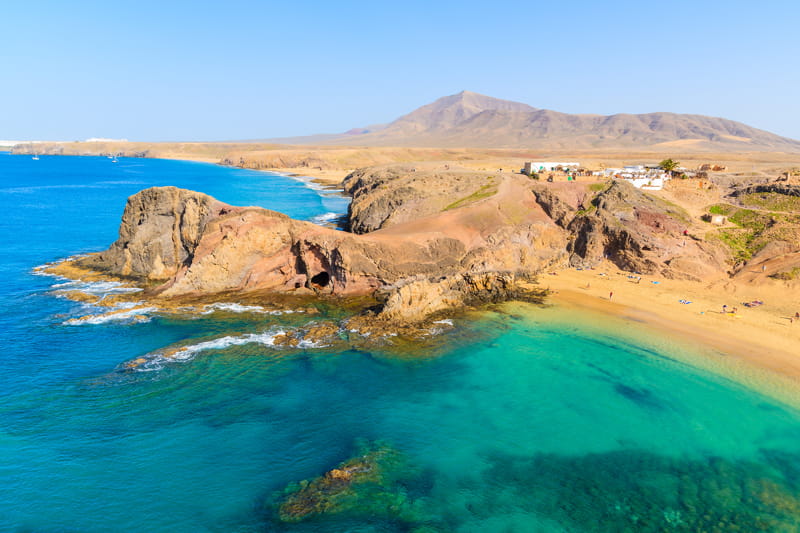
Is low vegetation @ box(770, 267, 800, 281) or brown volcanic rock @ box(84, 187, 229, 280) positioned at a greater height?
brown volcanic rock @ box(84, 187, 229, 280)

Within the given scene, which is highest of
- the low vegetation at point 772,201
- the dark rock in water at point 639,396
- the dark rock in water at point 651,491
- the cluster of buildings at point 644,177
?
the cluster of buildings at point 644,177

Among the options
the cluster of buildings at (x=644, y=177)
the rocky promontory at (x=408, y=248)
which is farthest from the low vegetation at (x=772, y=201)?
the rocky promontory at (x=408, y=248)

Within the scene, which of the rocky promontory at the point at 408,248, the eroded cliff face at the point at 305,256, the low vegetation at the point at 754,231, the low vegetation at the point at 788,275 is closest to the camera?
the eroded cliff face at the point at 305,256

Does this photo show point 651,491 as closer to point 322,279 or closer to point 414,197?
point 322,279

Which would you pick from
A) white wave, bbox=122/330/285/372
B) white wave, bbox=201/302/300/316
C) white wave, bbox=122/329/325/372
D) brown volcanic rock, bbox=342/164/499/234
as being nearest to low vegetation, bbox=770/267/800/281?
brown volcanic rock, bbox=342/164/499/234

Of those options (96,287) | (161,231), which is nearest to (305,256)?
(161,231)

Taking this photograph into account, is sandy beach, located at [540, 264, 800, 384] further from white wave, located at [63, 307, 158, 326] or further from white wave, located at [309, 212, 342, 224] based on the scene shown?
white wave, located at [309, 212, 342, 224]

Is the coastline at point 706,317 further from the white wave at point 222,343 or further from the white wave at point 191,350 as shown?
the white wave at point 191,350
